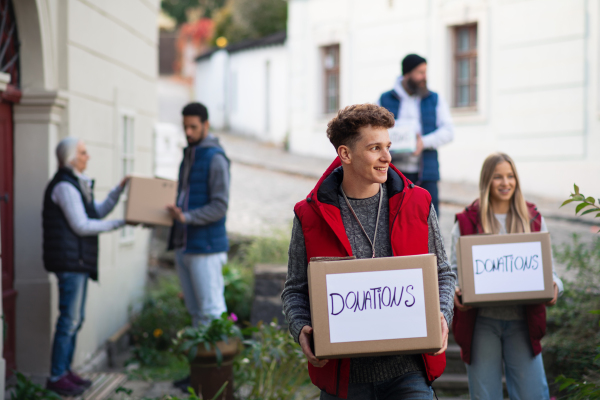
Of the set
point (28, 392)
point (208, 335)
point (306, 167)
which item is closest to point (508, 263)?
point (208, 335)

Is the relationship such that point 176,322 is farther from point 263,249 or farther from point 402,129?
point 402,129

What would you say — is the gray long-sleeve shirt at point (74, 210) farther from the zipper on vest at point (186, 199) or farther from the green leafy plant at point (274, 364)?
the green leafy plant at point (274, 364)

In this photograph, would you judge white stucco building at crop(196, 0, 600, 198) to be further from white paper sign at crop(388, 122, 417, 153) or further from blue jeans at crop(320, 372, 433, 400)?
blue jeans at crop(320, 372, 433, 400)

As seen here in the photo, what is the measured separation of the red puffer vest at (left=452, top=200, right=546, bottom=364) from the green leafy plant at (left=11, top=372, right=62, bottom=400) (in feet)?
8.89

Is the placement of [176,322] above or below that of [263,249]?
below

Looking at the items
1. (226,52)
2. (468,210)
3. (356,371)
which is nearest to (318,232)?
(356,371)

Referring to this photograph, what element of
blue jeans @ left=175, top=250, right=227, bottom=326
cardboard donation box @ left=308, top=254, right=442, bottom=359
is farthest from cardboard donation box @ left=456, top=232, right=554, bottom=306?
blue jeans @ left=175, top=250, right=227, bottom=326

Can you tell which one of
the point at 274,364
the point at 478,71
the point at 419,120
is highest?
the point at 478,71

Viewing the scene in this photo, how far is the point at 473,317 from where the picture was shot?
3455 millimetres

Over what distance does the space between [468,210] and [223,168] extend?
210cm

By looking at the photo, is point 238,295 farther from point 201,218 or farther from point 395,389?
point 395,389

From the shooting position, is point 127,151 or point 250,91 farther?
point 250,91

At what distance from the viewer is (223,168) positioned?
5.06m

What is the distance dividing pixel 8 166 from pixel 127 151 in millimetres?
2087
